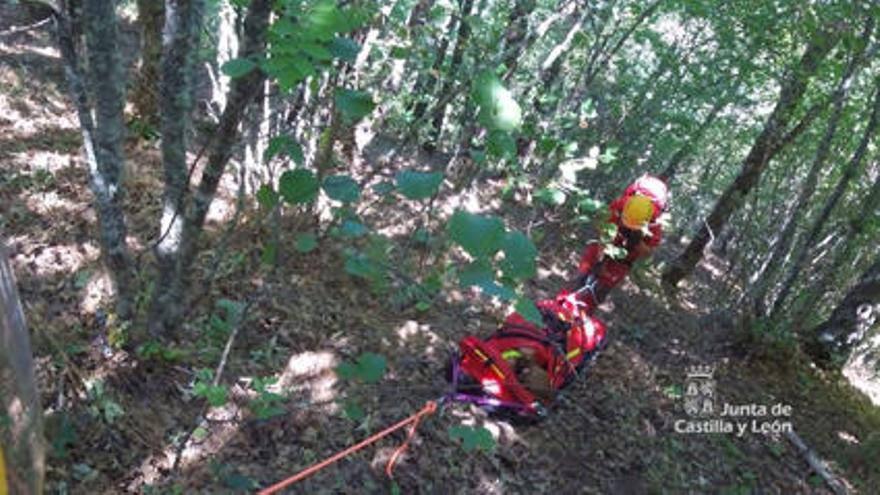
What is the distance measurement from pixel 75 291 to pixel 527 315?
392 cm

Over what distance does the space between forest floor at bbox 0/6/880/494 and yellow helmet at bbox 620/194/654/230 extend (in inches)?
60.2

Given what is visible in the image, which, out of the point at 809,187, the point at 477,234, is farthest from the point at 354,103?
the point at 809,187

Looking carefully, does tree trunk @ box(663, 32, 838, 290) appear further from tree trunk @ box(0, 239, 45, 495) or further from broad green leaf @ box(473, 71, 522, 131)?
tree trunk @ box(0, 239, 45, 495)

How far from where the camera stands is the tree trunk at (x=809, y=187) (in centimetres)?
635

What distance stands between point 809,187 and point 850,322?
2.47m

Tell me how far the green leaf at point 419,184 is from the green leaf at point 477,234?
21 cm

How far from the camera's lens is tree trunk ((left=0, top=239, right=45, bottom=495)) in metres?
1.00

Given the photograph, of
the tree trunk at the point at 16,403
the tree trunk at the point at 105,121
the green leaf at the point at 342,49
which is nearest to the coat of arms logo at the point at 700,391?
the tree trunk at the point at 105,121

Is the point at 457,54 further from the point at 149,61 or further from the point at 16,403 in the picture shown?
the point at 16,403

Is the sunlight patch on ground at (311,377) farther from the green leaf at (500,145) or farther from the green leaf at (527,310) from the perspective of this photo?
the green leaf at (500,145)

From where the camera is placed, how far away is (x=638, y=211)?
256 inches

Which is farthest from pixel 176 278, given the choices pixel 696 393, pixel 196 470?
pixel 696 393

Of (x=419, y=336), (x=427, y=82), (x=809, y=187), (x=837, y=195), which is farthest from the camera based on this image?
(x=427, y=82)

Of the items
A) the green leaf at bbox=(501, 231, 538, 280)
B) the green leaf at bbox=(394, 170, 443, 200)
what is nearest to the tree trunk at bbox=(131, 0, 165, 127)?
the green leaf at bbox=(394, 170, 443, 200)
